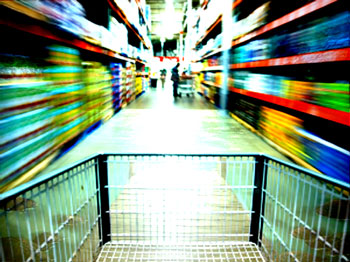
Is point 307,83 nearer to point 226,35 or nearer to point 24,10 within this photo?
point 24,10

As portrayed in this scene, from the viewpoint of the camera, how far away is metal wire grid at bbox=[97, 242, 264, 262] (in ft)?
5.14

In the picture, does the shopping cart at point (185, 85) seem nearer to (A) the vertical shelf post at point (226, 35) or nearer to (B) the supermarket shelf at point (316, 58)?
(A) the vertical shelf post at point (226, 35)

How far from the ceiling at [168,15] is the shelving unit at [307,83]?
35.9 ft

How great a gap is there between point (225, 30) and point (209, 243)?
462 centimetres

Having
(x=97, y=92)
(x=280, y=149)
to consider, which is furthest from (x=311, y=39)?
(x=97, y=92)

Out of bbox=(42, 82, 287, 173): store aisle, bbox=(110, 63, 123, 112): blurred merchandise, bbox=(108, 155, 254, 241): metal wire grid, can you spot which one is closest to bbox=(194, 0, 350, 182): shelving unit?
bbox=(42, 82, 287, 173): store aisle

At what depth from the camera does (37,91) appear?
87.2 inches

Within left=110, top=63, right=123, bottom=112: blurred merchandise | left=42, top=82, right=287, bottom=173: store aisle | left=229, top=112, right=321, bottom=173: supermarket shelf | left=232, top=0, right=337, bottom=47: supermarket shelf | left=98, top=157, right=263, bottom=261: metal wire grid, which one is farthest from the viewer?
left=110, top=63, right=123, bottom=112: blurred merchandise

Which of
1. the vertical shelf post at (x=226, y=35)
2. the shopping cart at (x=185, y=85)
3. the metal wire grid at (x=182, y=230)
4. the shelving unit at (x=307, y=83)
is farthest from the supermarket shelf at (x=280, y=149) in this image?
the shopping cart at (x=185, y=85)

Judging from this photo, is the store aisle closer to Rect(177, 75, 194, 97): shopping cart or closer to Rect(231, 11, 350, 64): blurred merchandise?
Rect(231, 11, 350, 64): blurred merchandise

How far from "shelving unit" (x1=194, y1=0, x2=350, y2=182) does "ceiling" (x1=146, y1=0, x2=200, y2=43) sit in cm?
1095

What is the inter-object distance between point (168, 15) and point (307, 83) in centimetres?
1639

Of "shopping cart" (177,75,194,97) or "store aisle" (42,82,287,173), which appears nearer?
"store aisle" (42,82,287,173)

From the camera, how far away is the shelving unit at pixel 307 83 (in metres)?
1.74
